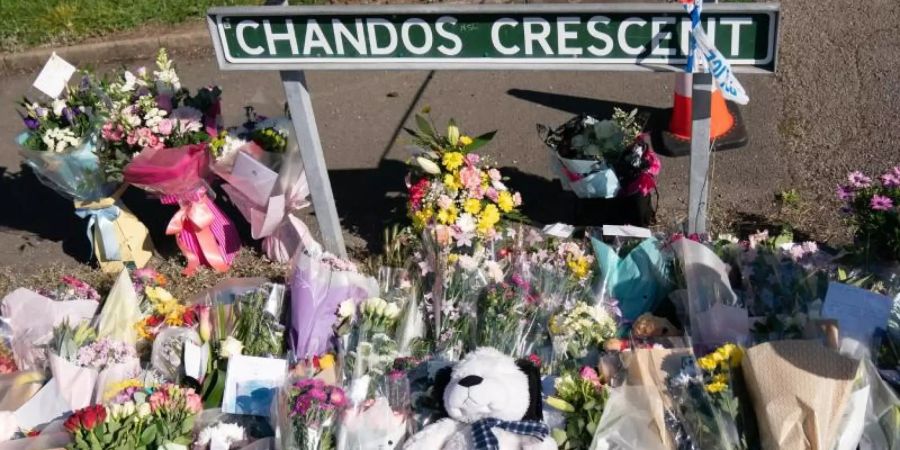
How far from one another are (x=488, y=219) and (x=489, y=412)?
128 cm

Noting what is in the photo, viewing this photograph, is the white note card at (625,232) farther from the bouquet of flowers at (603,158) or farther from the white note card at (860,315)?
the white note card at (860,315)

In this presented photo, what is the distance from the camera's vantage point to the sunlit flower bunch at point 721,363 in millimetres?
2988

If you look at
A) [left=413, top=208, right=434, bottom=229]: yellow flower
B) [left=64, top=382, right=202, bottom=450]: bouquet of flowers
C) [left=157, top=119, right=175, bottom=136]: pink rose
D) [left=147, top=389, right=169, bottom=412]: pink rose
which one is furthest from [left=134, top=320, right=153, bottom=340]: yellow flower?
[left=413, top=208, right=434, bottom=229]: yellow flower

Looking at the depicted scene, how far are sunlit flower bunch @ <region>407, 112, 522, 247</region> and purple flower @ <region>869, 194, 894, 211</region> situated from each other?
1.44m

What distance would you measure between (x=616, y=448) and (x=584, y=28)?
4.84 feet

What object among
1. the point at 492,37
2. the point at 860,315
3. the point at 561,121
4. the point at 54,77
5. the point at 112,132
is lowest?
the point at 860,315

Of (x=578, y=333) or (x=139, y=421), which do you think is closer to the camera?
(x=139, y=421)

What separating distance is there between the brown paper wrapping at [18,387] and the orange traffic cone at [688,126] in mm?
3320

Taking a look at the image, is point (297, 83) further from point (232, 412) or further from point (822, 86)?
point (822, 86)

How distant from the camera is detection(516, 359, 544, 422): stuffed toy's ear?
3051mm

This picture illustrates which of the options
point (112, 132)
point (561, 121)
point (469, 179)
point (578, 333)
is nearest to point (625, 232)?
point (578, 333)

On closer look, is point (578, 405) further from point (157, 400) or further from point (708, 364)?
point (157, 400)

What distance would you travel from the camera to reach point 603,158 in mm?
4363

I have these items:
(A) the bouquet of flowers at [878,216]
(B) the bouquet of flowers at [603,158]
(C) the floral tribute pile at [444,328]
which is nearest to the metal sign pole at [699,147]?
(C) the floral tribute pile at [444,328]
